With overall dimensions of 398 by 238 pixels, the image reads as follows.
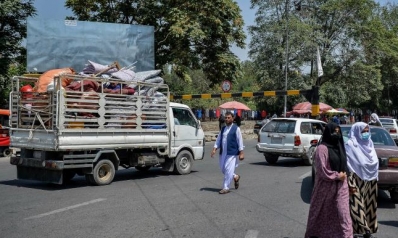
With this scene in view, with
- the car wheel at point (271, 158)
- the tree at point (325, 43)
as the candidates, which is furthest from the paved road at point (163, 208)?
the tree at point (325, 43)

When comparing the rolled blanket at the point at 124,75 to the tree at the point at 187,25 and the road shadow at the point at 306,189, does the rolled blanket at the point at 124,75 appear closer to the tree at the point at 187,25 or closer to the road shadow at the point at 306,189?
the road shadow at the point at 306,189

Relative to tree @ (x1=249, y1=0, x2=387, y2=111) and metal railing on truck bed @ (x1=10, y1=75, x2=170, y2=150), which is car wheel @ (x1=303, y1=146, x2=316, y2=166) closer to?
metal railing on truck bed @ (x1=10, y1=75, x2=170, y2=150)

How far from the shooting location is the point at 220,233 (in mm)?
6465

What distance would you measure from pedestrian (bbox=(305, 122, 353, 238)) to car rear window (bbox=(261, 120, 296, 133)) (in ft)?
33.0

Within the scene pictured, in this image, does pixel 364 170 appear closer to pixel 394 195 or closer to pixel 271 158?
pixel 394 195

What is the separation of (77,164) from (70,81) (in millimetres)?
1969

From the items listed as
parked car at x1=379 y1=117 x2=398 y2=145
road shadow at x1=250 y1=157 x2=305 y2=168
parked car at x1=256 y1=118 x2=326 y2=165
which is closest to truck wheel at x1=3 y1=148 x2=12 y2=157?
road shadow at x1=250 y1=157 x2=305 y2=168

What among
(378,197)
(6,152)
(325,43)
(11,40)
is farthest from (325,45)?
(378,197)

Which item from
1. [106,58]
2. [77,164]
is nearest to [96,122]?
[77,164]

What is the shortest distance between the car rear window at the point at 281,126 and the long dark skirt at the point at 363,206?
9038 millimetres

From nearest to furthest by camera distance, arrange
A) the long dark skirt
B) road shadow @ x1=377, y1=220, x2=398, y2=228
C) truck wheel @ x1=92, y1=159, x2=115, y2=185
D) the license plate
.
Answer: the long dark skirt
road shadow @ x1=377, y1=220, x2=398, y2=228
truck wheel @ x1=92, y1=159, x2=115, y2=185
the license plate

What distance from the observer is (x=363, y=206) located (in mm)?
6297

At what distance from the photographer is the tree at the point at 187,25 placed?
2542 cm

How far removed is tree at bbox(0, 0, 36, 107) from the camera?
79.9 feet
